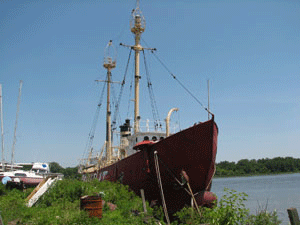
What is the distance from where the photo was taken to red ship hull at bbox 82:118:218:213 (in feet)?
44.7

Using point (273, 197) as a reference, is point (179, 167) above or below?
above

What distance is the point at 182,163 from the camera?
1405 cm

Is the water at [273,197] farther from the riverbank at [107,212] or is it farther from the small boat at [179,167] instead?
the small boat at [179,167]

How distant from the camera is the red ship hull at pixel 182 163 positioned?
13.6 meters

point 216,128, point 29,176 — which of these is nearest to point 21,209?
point 216,128

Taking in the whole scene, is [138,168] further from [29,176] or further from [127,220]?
[29,176]

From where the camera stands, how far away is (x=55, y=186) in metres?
13.8

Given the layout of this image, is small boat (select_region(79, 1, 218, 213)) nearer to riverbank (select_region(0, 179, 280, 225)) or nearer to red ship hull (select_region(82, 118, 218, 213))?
red ship hull (select_region(82, 118, 218, 213))

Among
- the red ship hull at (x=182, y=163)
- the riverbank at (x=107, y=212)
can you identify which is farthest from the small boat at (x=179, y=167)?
the riverbank at (x=107, y=212)

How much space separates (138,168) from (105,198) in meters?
3.57

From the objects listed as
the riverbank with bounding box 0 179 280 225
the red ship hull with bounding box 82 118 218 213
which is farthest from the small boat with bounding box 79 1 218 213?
the riverbank with bounding box 0 179 280 225

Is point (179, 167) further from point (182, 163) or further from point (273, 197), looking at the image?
point (273, 197)

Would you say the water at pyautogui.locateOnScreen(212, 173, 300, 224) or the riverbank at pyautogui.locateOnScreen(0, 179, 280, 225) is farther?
the water at pyautogui.locateOnScreen(212, 173, 300, 224)

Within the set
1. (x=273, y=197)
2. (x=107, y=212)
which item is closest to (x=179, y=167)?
(x=107, y=212)
